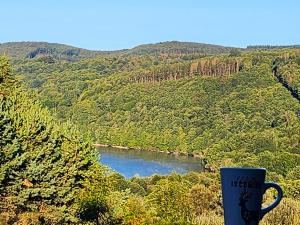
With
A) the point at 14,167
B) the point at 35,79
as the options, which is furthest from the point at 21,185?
the point at 35,79

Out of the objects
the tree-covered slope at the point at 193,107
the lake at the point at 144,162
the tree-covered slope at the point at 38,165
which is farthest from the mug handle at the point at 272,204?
the tree-covered slope at the point at 193,107

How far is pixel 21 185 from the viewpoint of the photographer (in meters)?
16.2

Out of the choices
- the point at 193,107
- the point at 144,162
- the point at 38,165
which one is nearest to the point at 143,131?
the point at 193,107

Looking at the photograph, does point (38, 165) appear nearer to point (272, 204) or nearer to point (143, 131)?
point (272, 204)

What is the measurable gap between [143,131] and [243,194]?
97.3 meters

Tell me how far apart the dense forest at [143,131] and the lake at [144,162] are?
3395 mm

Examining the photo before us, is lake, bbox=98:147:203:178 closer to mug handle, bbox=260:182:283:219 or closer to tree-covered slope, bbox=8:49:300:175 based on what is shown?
tree-covered slope, bbox=8:49:300:175

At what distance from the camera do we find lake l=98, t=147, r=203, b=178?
6512 centimetres

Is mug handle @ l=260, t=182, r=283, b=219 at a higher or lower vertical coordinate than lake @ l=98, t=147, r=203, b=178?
higher

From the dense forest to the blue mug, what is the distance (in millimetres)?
7432

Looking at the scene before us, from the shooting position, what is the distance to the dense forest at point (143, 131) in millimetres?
15984

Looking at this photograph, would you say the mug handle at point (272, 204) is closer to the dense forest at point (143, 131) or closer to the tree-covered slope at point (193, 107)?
the dense forest at point (143, 131)

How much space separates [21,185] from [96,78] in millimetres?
131139

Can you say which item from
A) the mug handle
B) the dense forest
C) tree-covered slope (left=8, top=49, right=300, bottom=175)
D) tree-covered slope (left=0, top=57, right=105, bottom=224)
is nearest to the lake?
tree-covered slope (left=8, top=49, right=300, bottom=175)
